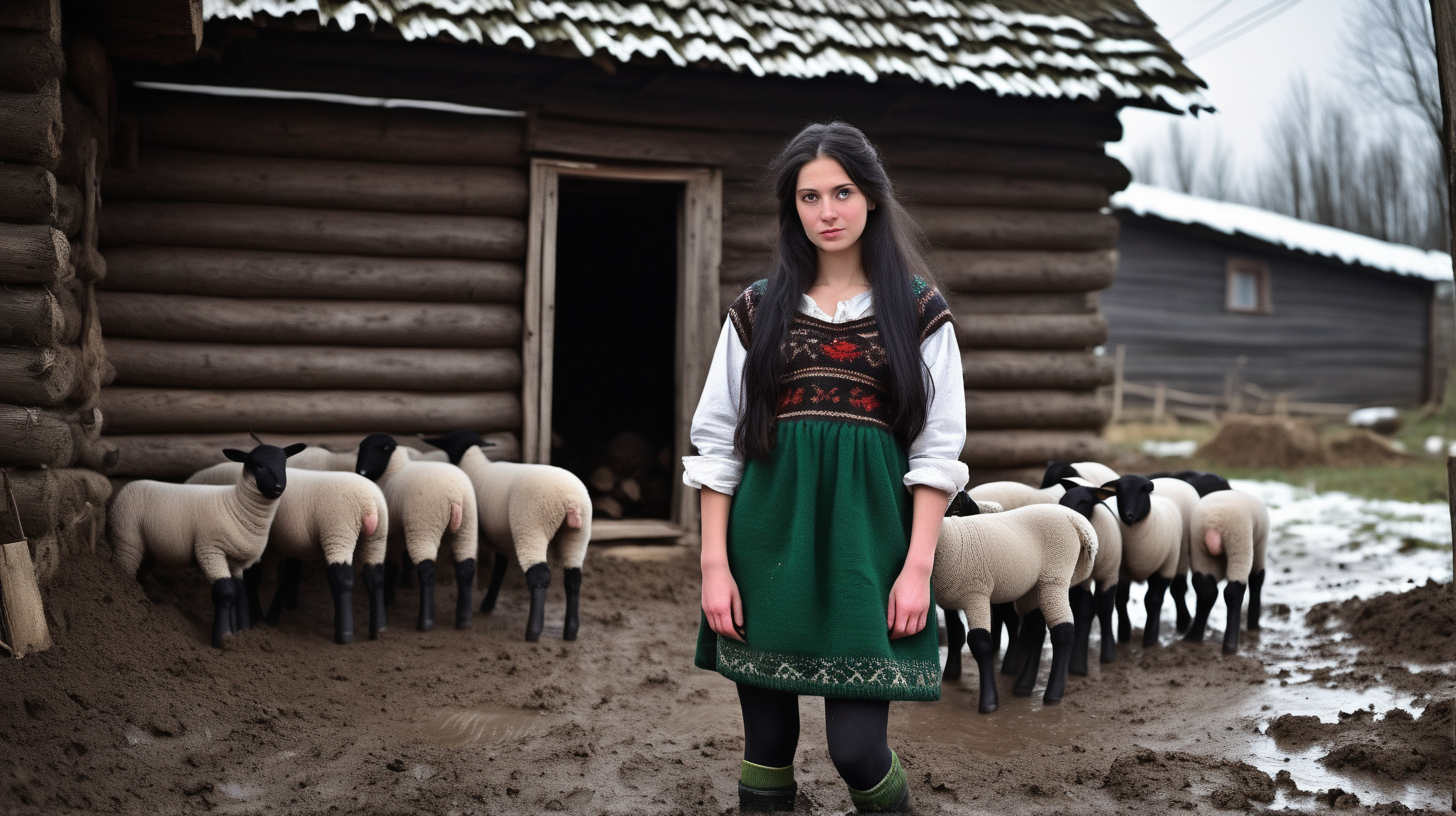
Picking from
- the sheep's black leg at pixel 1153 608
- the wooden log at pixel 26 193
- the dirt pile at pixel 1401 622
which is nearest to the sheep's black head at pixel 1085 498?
the sheep's black leg at pixel 1153 608

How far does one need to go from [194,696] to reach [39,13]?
2.94 meters

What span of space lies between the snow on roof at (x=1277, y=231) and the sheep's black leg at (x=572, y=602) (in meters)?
15.9

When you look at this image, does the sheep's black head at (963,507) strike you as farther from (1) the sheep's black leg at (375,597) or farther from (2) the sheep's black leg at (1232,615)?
(1) the sheep's black leg at (375,597)

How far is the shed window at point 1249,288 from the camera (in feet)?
70.2

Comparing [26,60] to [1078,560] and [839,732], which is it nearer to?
[839,732]

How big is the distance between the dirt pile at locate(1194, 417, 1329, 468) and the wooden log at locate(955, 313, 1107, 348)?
6.96 meters

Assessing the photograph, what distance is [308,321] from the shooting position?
7195mm

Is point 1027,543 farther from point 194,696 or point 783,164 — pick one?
point 194,696

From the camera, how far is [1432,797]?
3.83 meters

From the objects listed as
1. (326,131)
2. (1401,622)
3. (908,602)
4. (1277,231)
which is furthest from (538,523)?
(1277,231)

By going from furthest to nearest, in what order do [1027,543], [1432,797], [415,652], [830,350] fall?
1. [415,652]
2. [1027,543]
3. [1432,797]
4. [830,350]

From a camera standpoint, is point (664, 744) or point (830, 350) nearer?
point (830, 350)

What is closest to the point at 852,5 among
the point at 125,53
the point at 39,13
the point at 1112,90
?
the point at 1112,90

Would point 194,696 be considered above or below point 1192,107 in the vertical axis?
below
